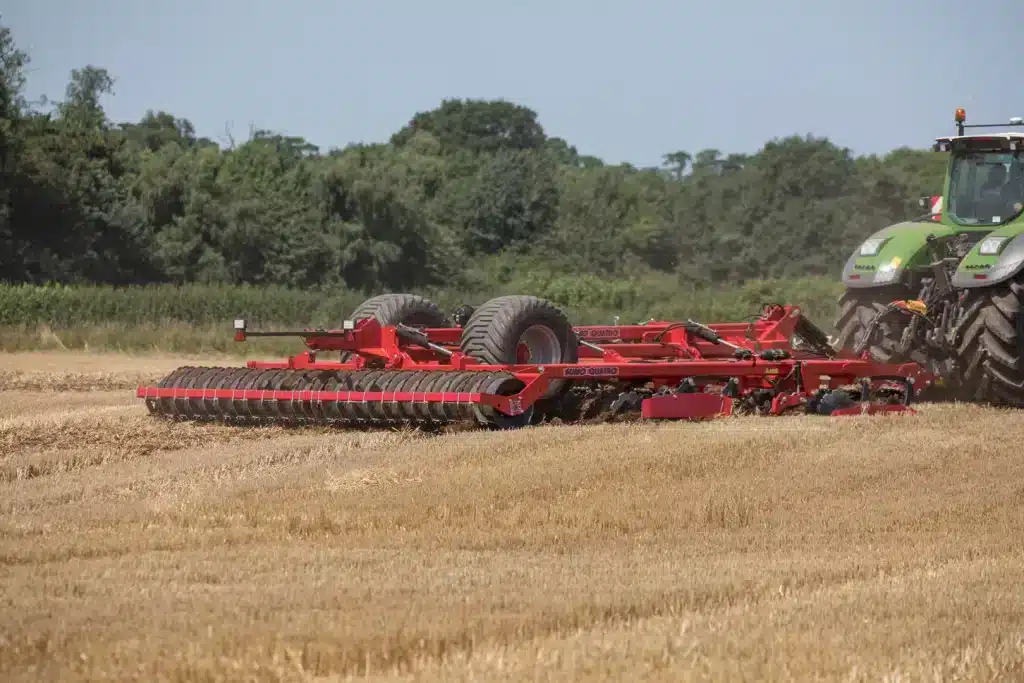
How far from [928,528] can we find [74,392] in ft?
31.3

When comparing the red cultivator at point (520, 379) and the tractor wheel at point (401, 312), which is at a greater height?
the tractor wheel at point (401, 312)

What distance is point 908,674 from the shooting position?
4.41 m

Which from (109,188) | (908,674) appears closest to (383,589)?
(908,674)

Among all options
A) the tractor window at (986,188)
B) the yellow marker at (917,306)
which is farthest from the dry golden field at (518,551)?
the tractor window at (986,188)

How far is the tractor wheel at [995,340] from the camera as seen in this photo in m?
11.4

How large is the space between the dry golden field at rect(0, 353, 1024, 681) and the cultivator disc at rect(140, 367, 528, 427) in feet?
0.76

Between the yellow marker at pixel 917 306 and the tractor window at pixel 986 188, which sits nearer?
the yellow marker at pixel 917 306

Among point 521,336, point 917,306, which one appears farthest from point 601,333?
point 917,306

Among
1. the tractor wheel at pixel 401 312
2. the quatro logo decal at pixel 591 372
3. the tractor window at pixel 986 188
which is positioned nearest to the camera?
the quatro logo decal at pixel 591 372

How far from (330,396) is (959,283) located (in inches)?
197

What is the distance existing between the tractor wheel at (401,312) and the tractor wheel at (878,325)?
3690 millimetres

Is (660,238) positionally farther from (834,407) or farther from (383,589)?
(383,589)

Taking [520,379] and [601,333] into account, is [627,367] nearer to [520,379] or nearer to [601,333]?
[520,379]

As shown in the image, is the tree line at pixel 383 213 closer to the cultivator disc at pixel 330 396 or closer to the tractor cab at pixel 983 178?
the tractor cab at pixel 983 178
